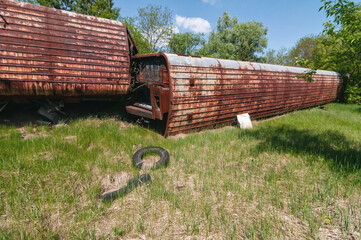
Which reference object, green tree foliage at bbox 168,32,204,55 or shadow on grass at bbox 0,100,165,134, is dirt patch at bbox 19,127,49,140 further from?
green tree foliage at bbox 168,32,204,55

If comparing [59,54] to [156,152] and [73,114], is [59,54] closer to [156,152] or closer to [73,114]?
[73,114]

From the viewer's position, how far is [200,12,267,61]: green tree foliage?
32.6 metres

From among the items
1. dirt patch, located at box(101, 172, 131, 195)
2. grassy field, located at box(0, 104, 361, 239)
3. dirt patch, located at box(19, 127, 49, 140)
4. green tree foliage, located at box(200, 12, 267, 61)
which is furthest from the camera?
green tree foliage, located at box(200, 12, 267, 61)

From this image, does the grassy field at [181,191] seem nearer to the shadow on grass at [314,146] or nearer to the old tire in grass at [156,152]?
the shadow on grass at [314,146]

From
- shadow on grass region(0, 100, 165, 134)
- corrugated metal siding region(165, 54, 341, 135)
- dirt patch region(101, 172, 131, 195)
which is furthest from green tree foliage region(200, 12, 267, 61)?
dirt patch region(101, 172, 131, 195)

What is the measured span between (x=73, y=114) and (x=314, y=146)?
9.05 metres

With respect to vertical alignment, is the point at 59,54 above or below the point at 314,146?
above

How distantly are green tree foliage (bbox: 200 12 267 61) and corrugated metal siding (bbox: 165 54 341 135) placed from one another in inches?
955

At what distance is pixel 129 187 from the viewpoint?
127 inches

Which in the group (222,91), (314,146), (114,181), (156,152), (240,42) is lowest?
(114,181)

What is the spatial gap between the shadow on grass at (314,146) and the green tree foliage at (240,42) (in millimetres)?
28067

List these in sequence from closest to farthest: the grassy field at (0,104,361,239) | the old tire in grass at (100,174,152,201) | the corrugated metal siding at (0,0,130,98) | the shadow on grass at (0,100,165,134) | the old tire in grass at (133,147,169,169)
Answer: the grassy field at (0,104,361,239) < the old tire in grass at (100,174,152,201) < the old tire in grass at (133,147,169,169) < the corrugated metal siding at (0,0,130,98) < the shadow on grass at (0,100,165,134)

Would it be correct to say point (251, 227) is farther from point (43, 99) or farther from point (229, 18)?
point (229, 18)

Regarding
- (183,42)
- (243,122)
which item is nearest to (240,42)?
(183,42)
